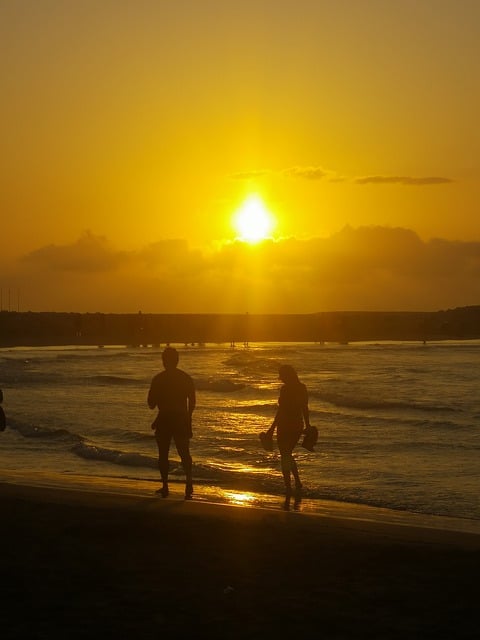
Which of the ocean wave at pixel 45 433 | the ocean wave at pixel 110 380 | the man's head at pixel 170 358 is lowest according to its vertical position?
the ocean wave at pixel 45 433

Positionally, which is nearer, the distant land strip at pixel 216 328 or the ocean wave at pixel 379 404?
the ocean wave at pixel 379 404

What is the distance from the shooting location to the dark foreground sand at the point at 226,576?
21.8 feet

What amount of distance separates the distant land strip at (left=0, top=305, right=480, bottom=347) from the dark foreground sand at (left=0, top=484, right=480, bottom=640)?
299ft

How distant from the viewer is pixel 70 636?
6344 mm

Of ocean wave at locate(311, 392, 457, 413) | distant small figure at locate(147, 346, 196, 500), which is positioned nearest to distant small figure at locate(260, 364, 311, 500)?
distant small figure at locate(147, 346, 196, 500)

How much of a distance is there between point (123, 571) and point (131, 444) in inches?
507

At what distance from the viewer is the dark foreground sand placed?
21.8 feet

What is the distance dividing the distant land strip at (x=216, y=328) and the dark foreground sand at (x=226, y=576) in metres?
91.2

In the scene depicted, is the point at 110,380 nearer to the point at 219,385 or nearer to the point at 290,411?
the point at 219,385

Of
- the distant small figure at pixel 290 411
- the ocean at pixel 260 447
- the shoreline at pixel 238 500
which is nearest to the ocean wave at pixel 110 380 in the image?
the ocean at pixel 260 447

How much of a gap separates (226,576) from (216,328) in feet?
429

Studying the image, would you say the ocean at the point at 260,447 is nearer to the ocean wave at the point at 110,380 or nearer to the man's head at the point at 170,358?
the ocean wave at the point at 110,380

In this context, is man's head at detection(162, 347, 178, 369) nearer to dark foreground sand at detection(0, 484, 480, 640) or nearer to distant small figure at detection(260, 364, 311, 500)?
distant small figure at detection(260, 364, 311, 500)

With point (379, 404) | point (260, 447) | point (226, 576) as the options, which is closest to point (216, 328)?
point (379, 404)
